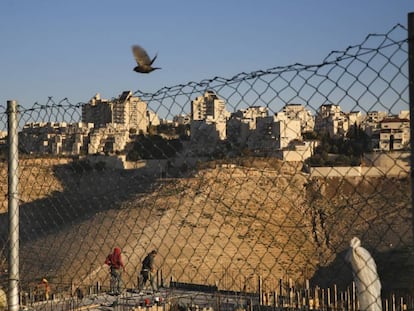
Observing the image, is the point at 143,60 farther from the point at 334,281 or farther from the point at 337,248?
the point at 337,248

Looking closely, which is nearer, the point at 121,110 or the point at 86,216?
the point at 121,110

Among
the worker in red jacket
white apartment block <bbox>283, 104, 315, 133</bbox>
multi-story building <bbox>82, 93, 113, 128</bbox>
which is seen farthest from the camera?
the worker in red jacket

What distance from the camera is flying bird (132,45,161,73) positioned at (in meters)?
4.51

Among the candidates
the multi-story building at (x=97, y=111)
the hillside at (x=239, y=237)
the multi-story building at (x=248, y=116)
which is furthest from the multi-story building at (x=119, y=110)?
the hillside at (x=239, y=237)

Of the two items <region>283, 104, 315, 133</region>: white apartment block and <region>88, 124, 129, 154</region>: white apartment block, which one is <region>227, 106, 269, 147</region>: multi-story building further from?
<region>88, 124, 129, 154</region>: white apartment block

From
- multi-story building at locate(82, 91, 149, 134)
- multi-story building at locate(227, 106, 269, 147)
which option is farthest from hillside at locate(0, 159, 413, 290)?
multi-story building at locate(82, 91, 149, 134)

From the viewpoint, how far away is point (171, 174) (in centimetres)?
4316

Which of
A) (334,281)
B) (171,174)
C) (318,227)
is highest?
(171,174)

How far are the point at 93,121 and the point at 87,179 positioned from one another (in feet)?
147

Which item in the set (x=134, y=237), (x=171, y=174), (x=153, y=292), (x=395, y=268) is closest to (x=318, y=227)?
(x=395, y=268)

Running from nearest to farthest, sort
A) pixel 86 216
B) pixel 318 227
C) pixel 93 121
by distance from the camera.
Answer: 1. pixel 93 121
2. pixel 318 227
3. pixel 86 216

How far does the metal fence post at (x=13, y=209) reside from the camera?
4.84 m

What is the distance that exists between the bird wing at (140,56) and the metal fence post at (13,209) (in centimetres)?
105

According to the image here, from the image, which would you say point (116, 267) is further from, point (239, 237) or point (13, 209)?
point (239, 237)
